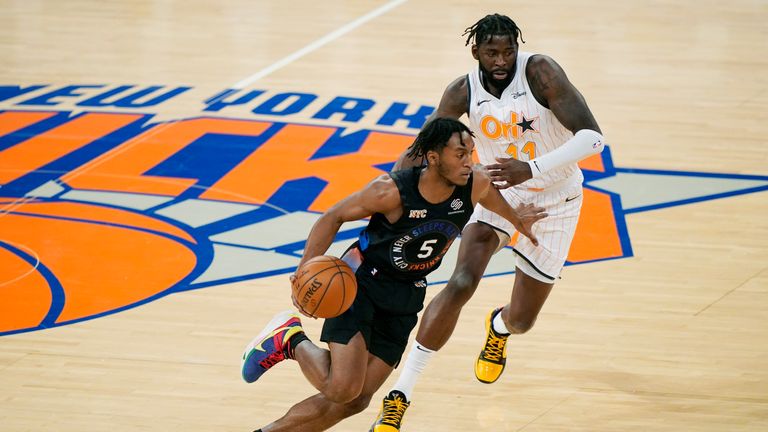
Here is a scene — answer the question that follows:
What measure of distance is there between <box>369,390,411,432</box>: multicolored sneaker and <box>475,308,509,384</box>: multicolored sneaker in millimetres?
795

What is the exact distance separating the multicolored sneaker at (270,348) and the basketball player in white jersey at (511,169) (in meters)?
0.55

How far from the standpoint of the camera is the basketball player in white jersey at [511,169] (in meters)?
5.03

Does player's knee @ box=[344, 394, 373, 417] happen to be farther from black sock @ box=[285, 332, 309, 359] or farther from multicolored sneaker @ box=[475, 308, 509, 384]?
multicolored sneaker @ box=[475, 308, 509, 384]

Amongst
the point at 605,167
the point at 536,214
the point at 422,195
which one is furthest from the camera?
the point at 605,167

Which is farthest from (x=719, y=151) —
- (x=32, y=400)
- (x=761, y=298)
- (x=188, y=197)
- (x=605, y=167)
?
(x=32, y=400)

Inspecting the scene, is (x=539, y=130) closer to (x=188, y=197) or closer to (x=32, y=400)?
(x=32, y=400)

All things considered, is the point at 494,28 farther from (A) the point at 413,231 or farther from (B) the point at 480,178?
(A) the point at 413,231

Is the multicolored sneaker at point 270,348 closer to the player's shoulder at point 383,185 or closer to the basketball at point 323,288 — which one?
the basketball at point 323,288

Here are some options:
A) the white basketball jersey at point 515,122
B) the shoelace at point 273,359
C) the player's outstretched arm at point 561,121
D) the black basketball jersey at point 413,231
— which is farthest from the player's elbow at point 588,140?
the shoelace at point 273,359

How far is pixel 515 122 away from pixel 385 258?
1111mm

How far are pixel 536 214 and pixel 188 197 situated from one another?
4070 millimetres

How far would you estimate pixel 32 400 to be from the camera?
536cm

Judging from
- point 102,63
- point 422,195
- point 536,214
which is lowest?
point 102,63

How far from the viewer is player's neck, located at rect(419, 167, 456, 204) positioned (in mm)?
4562
